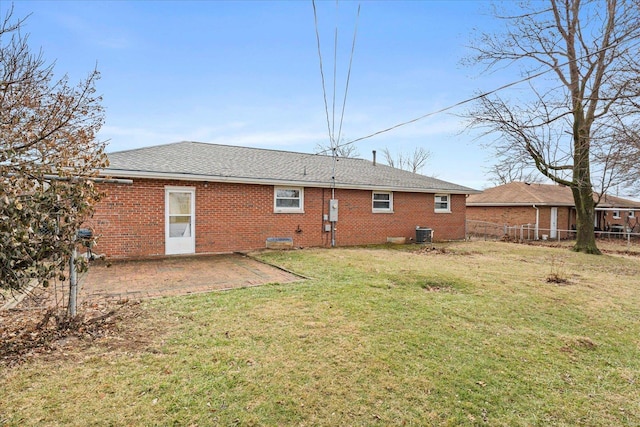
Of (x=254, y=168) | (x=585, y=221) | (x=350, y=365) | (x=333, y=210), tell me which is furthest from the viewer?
(x=585, y=221)

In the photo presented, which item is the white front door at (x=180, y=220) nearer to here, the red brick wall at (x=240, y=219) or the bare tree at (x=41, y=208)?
the red brick wall at (x=240, y=219)

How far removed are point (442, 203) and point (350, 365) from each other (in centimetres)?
1493

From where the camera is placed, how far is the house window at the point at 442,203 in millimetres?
17109

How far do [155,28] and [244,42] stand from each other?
2.94 m

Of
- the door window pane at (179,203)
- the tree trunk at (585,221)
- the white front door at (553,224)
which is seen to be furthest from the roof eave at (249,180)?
the white front door at (553,224)

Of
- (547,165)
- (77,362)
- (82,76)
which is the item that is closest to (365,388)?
(77,362)

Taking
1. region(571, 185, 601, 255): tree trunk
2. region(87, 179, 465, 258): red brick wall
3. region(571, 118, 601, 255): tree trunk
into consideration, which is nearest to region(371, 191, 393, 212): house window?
region(87, 179, 465, 258): red brick wall

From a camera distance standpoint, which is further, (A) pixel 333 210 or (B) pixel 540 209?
(B) pixel 540 209

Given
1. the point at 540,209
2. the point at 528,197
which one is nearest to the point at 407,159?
the point at 528,197

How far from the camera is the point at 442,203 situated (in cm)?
1730

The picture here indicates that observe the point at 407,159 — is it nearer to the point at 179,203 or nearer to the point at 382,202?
the point at 382,202

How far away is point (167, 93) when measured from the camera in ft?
50.4

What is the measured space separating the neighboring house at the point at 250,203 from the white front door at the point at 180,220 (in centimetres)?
3

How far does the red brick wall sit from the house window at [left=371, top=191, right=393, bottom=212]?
24 centimetres
